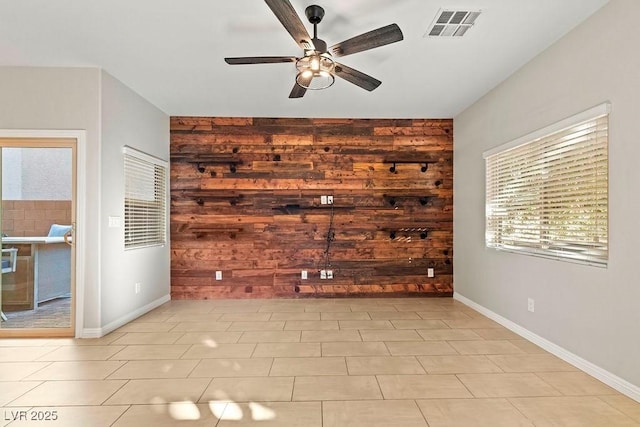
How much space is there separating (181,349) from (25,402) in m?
1.15

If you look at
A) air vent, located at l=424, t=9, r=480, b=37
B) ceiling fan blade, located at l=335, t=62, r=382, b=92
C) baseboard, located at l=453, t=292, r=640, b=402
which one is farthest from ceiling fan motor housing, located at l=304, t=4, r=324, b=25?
baseboard, located at l=453, t=292, r=640, b=402

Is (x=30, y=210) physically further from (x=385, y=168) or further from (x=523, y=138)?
(x=523, y=138)

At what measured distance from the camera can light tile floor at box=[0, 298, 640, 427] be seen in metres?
2.13

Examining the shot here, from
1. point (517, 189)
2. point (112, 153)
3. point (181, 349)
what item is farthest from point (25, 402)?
point (517, 189)

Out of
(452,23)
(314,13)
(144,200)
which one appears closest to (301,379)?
(314,13)

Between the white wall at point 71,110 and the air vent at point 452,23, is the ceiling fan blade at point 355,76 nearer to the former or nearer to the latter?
the air vent at point 452,23

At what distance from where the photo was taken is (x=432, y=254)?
17.5ft

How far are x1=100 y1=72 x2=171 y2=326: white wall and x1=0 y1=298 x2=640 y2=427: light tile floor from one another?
0.41m

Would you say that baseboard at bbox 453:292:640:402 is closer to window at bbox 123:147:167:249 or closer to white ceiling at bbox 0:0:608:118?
white ceiling at bbox 0:0:608:118

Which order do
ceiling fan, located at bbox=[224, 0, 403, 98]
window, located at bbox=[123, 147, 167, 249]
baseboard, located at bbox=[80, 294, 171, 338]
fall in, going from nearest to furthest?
ceiling fan, located at bbox=[224, 0, 403, 98]
baseboard, located at bbox=[80, 294, 171, 338]
window, located at bbox=[123, 147, 167, 249]

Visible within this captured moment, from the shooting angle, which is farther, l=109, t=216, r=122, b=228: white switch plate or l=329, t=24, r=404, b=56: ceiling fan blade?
l=109, t=216, r=122, b=228: white switch plate

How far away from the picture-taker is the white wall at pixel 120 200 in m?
3.68

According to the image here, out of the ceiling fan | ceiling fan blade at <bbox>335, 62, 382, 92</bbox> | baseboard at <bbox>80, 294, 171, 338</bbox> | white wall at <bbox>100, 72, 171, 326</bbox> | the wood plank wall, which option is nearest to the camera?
the ceiling fan

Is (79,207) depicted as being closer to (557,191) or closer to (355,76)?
(355,76)
